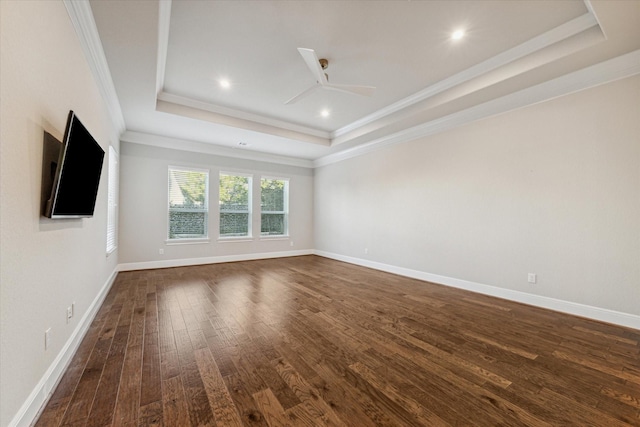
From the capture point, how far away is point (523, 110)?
353 centimetres

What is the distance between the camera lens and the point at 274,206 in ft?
23.6

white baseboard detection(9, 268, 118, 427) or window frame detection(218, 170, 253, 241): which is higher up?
window frame detection(218, 170, 253, 241)

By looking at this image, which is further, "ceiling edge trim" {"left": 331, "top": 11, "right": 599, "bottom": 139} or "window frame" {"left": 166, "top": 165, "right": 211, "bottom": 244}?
"window frame" {"left": 166, "top": 165, "right": 211, "bottom": 244}

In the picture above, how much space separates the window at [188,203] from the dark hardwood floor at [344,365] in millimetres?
2455

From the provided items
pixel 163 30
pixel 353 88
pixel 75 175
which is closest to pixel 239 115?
pixel 163 30

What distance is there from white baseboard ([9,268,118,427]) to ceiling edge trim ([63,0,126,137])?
2.50 metres

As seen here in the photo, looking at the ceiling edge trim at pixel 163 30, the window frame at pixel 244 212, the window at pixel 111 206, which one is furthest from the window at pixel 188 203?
the ceiling edge trim at pixel 163 30

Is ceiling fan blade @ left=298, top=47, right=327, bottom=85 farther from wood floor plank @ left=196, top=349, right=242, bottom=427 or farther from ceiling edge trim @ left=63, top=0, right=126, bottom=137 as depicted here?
wood floor plank @ left=196, top=349, right=242, bottom=427

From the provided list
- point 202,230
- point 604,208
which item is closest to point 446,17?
point 604,208

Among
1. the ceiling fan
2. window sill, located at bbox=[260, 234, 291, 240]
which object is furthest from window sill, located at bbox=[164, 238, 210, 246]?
the ceiling fan

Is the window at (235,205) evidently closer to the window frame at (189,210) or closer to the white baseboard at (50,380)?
the window frame at (189,210)

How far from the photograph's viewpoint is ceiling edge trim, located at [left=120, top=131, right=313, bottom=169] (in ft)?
17.1

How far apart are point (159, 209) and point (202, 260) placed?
1439 mm

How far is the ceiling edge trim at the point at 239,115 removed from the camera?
4156mm
